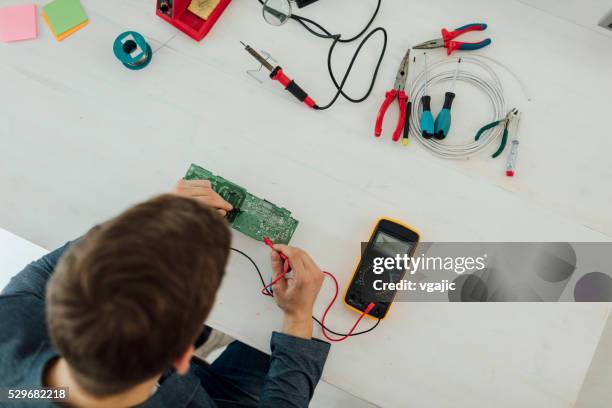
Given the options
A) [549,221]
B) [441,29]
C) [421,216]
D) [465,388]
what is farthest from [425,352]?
[441,29]

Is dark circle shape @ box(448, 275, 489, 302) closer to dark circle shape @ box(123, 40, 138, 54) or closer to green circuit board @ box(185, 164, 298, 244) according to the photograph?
green circuit board @ box(185, 164, 298, 244)

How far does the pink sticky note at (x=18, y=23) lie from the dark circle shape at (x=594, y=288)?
4.52 ft

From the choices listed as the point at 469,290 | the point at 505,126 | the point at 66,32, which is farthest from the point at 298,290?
the point at 66,32

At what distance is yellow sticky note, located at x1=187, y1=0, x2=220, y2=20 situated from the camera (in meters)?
1.04

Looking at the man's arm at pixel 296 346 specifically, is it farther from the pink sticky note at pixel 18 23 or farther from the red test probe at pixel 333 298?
the pink sticky note at pixel 18 23

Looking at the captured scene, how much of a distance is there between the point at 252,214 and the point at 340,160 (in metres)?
0.24

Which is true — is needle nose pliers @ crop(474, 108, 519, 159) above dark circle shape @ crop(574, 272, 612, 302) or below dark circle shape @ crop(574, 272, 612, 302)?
above

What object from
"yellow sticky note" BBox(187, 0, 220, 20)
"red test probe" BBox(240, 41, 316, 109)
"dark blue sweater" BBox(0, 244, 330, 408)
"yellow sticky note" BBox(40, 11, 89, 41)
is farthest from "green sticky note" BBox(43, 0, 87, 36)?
"dark blue sweater" BBox(0, 244, 330, 408)

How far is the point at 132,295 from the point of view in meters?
0.51

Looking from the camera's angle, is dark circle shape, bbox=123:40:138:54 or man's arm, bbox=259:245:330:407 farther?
dark circle shape, bbox=123:40:138:54

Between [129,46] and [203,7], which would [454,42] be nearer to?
[203,7]

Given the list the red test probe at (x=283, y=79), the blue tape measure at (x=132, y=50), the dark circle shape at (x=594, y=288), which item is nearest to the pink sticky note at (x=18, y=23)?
the blue tape measure at (x=132, y=50)

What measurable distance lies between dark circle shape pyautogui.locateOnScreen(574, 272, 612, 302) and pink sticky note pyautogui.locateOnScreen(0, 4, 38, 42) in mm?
1377

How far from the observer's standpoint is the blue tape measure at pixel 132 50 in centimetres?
99
